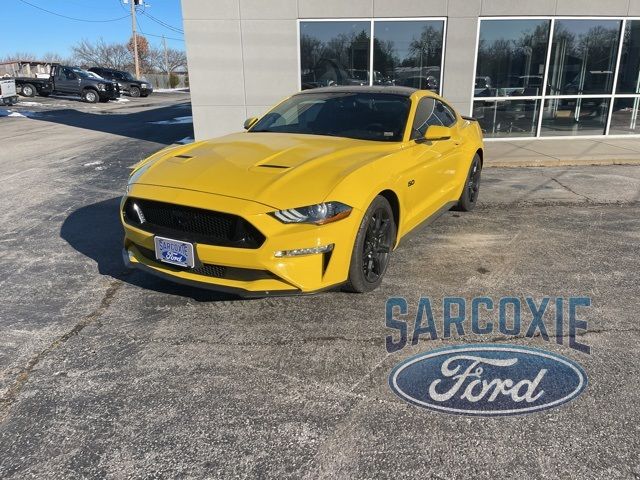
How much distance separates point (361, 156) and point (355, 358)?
1585 mm

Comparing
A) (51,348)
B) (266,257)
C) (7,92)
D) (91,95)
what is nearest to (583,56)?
(266,257)

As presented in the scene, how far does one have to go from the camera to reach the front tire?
352 centimetres

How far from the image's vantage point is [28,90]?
29422 millimetres

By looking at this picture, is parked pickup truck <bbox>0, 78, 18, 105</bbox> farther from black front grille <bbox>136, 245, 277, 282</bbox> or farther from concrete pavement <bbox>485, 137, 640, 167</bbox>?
black front grille <bbox>136, 245, 277, 282</bbox>

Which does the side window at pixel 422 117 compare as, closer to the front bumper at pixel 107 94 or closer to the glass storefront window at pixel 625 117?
the glass storefront window at pixel 625 117

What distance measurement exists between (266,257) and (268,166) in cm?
80

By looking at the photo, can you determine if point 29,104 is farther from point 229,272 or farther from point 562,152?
point 229,272

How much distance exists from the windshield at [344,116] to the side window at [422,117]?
121 millimetres

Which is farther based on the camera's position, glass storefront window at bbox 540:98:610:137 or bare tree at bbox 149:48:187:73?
bare tree at bbox 149:48:187:73

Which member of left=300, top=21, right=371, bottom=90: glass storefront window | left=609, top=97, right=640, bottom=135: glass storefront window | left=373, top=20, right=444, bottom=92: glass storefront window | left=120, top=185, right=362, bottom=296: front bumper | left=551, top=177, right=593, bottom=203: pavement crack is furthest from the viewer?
left=609, top=97, right=640, bottom=135: glass storefront window

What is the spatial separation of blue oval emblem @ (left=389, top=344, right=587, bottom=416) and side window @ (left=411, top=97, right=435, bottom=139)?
2.18 meters

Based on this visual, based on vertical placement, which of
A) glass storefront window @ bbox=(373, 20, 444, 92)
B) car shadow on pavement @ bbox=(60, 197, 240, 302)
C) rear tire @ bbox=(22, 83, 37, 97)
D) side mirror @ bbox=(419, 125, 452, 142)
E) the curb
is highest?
glass storefront window @ bbox=(373, 20, 444, 92)

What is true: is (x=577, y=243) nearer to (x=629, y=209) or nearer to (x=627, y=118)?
(x=629, y=209)

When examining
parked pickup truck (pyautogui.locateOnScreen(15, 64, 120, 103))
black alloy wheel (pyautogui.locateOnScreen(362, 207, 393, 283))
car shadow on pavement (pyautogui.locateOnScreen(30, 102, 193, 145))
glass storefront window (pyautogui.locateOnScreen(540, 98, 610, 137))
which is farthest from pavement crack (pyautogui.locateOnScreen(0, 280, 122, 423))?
parked pickup truck (pyautogui.locateOnScreen(15, 64, 120, 103))
